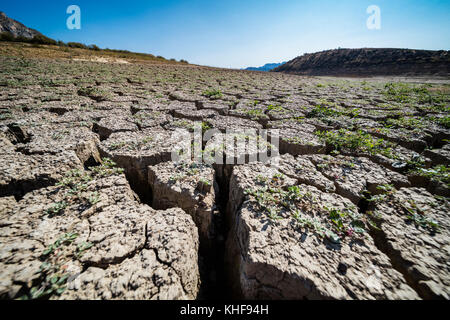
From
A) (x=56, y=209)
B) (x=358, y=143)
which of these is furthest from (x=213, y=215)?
(x=358, y=143)

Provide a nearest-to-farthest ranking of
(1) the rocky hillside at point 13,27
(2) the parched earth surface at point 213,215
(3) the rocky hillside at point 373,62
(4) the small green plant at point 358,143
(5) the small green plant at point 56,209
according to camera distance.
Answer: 1. (2) the parched earth surface at point 213,215
2. (5) the small green plant at point 56,209
3. (4) the small green plant at point 358,143
4. (3) the rocky hillside at point 373,62
5. (1) the rocky hillside at point 13,27

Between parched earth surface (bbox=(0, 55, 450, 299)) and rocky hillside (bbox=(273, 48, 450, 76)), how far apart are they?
2184cm

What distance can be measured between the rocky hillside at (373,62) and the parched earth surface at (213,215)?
21.8 meters

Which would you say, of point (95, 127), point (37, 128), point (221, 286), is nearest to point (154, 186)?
point (221, 286)

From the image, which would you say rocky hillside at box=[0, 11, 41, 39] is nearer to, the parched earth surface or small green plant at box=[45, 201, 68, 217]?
the parched earth surface

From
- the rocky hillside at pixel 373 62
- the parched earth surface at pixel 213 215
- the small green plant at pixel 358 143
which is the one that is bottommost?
the parched earth surface at pixel 213 215

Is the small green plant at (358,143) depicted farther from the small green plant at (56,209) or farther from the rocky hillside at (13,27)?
the rocky hillside at (13,27)

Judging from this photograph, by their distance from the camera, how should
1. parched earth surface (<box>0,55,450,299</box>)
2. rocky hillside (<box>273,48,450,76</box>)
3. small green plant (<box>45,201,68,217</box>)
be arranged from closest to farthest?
parched earth surface (<box>0,55,450,299</box>) < small green plant (<box>45,201,68,217</box>) < rocky hillside (<box>273,48,450,76</box>)

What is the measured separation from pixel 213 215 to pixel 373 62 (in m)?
30.3

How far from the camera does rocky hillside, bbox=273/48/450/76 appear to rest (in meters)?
15.9

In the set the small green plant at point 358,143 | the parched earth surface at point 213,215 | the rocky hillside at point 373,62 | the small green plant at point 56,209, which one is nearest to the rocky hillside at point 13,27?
the parched earth surface at point 213,215

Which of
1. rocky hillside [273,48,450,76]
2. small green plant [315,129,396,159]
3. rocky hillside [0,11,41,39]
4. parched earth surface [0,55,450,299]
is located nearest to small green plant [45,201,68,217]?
parched earth surface [0,55,450,299]

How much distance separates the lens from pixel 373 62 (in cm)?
2120

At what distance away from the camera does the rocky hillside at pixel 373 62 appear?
15.9m
